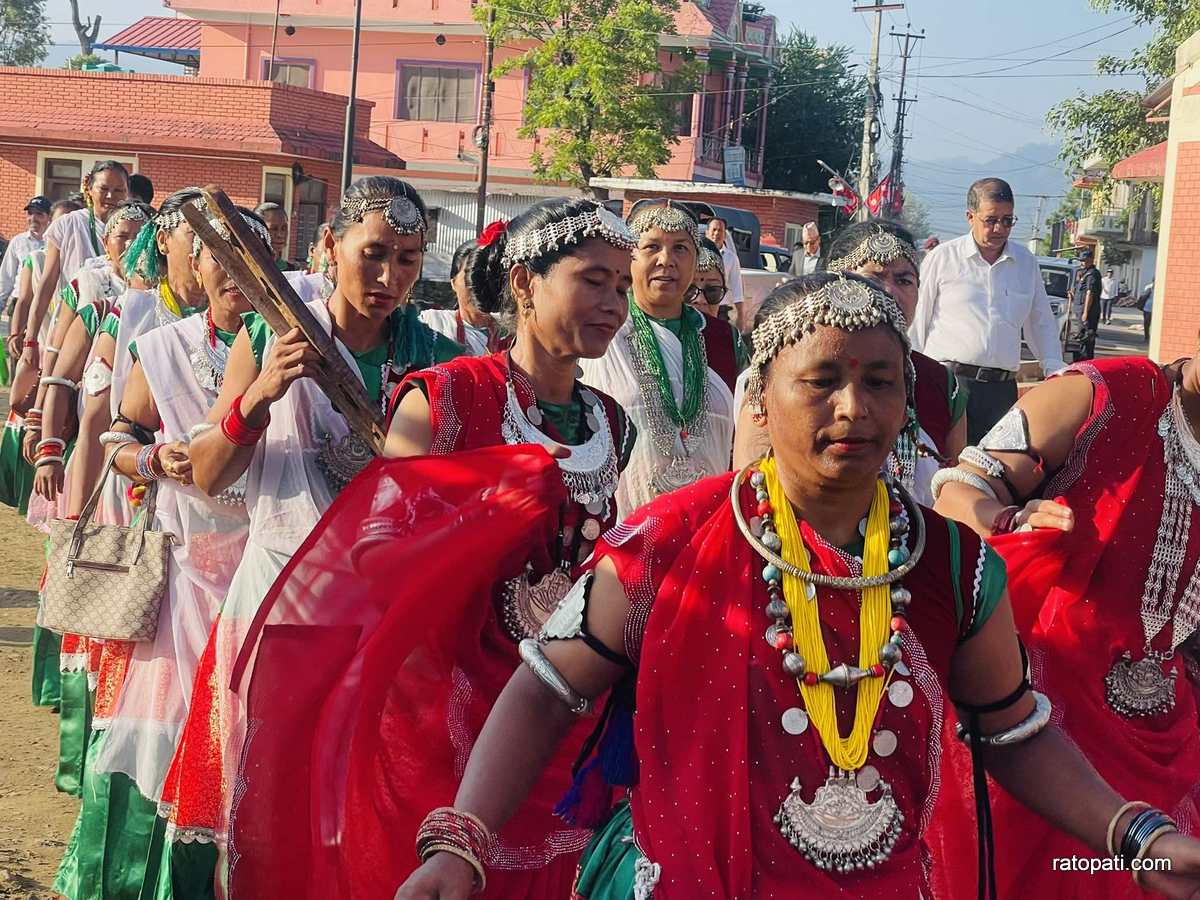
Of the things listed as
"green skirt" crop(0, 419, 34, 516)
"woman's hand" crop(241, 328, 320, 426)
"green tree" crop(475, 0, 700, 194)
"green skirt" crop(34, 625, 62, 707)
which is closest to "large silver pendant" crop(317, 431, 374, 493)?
"woman's hand" crop(241, 328, 320, 426)

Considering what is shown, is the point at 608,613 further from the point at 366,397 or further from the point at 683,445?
the point at 683,445

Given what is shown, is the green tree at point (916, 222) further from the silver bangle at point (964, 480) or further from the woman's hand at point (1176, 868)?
the woman's hand at point (1176, 868)

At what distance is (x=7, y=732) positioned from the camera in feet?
23.9

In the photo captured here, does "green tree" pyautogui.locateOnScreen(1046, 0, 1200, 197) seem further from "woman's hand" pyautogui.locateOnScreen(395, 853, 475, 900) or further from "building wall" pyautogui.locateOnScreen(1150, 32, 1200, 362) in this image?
"woman's hand" pyautogui.locateOnScreen(395, 853, 475, 900)

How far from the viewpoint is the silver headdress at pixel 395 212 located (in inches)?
188

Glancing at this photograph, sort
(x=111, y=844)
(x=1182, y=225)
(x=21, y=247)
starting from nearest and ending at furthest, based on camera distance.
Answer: (x=111, y=844)
(x=21, y=247)
(x=1182, y=225)

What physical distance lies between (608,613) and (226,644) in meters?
2.48

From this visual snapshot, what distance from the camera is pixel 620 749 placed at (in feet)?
9.14

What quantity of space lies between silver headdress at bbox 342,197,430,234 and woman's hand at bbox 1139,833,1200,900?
2.86 meters

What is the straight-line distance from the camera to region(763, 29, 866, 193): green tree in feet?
184

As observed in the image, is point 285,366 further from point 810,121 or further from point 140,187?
point 810,121

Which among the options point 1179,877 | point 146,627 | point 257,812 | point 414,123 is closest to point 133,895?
point 146,627

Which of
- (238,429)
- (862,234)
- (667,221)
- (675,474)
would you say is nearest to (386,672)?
(238,429)

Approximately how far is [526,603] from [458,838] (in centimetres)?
124
